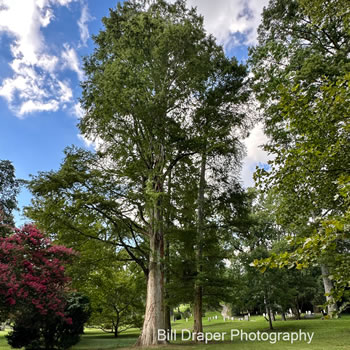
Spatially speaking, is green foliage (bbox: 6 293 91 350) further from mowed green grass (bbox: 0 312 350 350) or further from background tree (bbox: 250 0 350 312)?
background tree (bbox: 250 0 350 312)

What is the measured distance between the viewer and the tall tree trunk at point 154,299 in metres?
9.95

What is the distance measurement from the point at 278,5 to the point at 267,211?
750 inches

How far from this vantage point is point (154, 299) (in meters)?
10.5

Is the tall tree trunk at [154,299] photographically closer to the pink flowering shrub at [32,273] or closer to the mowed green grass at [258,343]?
the mowed green grass at [258,343]

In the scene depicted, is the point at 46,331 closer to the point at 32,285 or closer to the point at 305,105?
the point at 32,285

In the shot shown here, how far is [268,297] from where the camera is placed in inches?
669

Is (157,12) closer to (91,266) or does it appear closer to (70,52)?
(70,52)

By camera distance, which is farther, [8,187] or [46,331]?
[8,187]

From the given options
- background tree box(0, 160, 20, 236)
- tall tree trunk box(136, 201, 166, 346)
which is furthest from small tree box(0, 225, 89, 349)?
background tree box(0, 160, 20, 236)

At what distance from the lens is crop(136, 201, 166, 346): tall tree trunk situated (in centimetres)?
995

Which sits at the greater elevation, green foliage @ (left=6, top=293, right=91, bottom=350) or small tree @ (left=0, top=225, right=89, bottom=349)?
small tree @ (left=0, top=225, right=89, bottom=349)

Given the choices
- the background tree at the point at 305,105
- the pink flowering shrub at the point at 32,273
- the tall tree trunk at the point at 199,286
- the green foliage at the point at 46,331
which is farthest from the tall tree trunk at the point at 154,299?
the background tree at the point at 305,105

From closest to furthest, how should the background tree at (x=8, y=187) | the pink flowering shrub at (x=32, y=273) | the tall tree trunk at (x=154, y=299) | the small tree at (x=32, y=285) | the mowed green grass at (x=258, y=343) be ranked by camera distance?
the pink flowering shrub at (x=32, y=273), the small tree at (x=32, y=285), the mowed green grass at (x=258, y=343), the tall tree trunk at (x=154, y=299), the background tree at (x=8, y=187)

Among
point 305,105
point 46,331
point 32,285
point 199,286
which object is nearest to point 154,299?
point 199,286
